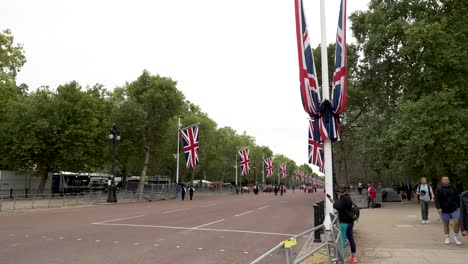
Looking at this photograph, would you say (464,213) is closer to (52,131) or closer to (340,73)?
(340,73)

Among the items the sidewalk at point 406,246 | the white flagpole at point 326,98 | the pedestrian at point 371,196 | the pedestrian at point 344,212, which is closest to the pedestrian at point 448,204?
the sidewalk at point 406,246

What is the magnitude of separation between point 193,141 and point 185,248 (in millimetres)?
30564

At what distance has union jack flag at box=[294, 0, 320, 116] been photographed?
12961 mm

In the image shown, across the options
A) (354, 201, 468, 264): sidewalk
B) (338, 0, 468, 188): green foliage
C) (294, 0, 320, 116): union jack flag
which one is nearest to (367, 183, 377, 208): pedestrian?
(338, 0, 468, 188): green foliage

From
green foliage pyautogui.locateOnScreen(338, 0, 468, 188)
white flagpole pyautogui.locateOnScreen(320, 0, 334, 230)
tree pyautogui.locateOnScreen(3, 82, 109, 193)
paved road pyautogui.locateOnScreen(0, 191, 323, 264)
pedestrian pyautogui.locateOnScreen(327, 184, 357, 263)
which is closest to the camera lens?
pedestrian pyautogui.locateOnScreen(327, 184, 357, 263)

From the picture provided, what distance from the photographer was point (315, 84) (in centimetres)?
1312

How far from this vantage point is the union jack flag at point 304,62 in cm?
1296

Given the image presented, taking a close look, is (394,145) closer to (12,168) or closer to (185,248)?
(185,248)

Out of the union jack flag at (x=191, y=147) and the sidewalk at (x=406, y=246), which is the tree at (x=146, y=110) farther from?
the sidewalk at (x=406, y=246)

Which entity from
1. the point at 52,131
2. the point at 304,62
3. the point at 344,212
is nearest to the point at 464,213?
the point at 344,212

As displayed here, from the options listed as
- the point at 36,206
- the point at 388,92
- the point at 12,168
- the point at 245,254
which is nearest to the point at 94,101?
the point at 12,168

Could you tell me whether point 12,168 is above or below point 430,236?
above

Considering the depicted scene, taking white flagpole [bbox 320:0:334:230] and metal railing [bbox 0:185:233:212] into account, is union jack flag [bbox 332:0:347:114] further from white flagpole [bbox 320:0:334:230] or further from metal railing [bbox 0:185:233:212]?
metal railing [bbox 0:185:233:212]

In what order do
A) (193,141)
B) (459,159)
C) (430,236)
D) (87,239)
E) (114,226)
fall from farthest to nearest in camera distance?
(193,141) < (459,159) < (114,226) < (430,236) < (87,239)
